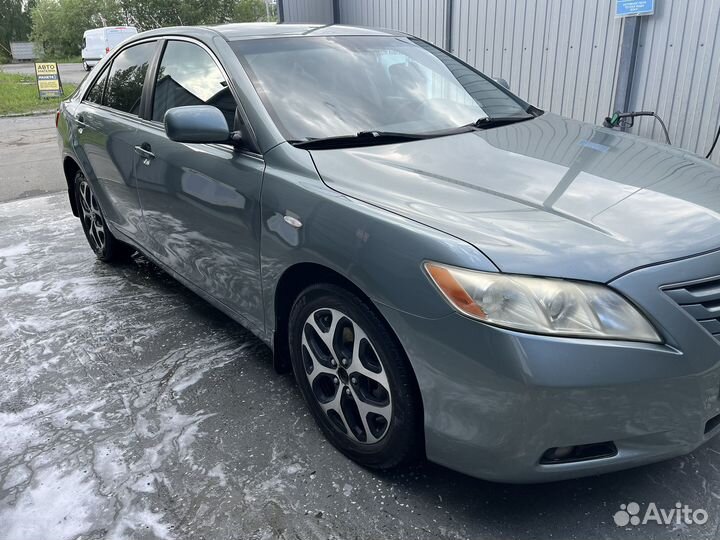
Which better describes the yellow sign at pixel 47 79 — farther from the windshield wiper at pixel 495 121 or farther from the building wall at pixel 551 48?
the windshield wiper at pixel 495 121

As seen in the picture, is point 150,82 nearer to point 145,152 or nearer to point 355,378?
point 145,152

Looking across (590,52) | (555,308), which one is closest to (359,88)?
(555,308)

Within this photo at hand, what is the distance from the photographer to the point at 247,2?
42500 mm

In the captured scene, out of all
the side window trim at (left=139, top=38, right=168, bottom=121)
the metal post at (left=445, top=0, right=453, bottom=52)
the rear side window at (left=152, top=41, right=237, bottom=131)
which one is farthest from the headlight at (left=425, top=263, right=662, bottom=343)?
the metal post at (left=445, top=0, right=453, bottom=52)

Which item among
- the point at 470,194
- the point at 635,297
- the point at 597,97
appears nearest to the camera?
the point at 635,297

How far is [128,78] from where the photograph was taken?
387 cm

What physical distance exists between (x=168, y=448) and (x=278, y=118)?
1479 millimetres

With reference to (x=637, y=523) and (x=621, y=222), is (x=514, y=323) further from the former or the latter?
(x=637, y=523)

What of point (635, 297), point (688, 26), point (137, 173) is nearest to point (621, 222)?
point (635, 297)

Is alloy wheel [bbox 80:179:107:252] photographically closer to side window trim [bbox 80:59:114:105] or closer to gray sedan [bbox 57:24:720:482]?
side window trim [bbox 80:59:114:105]

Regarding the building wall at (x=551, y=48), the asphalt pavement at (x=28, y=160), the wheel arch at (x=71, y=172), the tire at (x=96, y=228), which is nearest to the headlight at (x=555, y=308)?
the tire at (x=96, y=228)

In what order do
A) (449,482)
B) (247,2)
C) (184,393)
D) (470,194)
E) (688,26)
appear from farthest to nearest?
(247,2) → (688,26) → (184,393) → (449,482) → (470,194)

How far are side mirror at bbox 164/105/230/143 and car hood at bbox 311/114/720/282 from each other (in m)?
0.48

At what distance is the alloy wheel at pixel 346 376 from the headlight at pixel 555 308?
1.64ft
